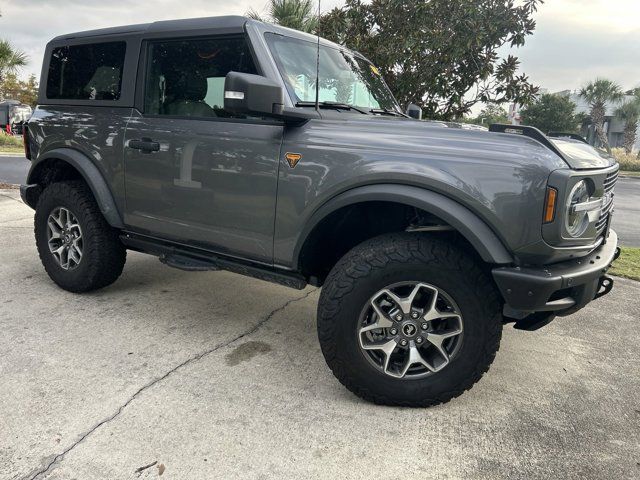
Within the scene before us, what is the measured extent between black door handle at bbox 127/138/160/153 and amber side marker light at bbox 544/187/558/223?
2.39m

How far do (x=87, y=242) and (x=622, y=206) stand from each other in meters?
12.5

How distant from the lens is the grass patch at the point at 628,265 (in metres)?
5.31

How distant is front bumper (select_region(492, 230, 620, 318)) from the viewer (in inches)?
88.4

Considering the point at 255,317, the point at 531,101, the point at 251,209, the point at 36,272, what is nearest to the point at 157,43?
the point at 251,209

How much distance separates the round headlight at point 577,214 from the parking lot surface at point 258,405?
1012 millimetres

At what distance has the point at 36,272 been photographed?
183 inches

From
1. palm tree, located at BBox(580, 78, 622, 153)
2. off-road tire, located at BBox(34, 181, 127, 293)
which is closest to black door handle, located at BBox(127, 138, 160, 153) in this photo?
off-road tire, located at BBox(34, 181, 127, 293)

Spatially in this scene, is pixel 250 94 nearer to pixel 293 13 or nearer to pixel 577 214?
pixel 577 214

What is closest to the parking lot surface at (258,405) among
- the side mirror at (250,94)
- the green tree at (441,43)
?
the side mirror at (250,94)

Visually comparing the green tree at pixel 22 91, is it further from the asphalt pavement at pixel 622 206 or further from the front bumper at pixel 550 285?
the front bumper at pixel 550 285

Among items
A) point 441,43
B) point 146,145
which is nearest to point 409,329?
point 146,145

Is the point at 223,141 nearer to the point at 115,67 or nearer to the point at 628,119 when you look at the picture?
the point at 115,67

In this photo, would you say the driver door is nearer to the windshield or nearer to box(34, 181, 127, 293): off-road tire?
the windshield

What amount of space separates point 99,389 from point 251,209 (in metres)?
1.27
